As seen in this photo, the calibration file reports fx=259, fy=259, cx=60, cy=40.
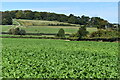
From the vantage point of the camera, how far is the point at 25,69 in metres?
13.3

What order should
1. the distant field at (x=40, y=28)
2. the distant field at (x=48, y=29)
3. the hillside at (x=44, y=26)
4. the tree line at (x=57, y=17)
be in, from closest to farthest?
the distant field at (x=48, y=29), the distant field at (x=40, y=28), the hillside at (x=44, y=26), the tree line at (x=57, y=17)

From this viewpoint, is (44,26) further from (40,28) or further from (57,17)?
(57,17)

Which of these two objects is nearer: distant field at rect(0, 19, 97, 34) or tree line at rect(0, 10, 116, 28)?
distant field at rect(0, 19, 97, 34)

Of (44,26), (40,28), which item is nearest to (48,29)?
(40,28)

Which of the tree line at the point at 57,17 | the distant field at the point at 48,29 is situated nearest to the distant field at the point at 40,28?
the distant field at the point at 48,29

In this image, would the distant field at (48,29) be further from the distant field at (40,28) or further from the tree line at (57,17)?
the tree line at (57,17)

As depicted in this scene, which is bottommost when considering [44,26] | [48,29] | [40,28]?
[48,29]

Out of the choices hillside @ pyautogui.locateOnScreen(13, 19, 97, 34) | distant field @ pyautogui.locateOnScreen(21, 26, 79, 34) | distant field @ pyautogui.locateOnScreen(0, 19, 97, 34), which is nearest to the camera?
distant field @ pyautogui.locateOnScreen(21, 26, 79, 34)

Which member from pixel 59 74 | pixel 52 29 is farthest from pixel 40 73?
pixel 52 29

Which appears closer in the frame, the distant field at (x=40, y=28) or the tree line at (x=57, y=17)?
the distant field at (x=40, y=28)

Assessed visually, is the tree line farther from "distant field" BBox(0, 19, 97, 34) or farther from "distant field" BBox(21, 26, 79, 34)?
"distant field" BBox(21, 26, 79, 34)

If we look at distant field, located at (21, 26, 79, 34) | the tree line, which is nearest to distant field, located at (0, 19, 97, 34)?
distant field, located at (21, 26, 79, 34)

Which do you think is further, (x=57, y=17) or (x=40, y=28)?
(x=57, y=17)

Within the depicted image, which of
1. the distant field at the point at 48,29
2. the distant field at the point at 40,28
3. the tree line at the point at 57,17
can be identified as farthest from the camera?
the tree line at the point at 57,17
